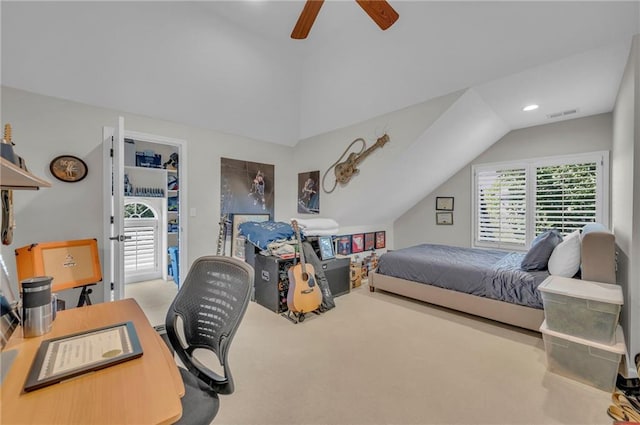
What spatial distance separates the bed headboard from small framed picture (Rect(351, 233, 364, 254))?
9.16 ft

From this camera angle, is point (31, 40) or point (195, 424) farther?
point (31, 40)

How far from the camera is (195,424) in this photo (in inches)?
38.5

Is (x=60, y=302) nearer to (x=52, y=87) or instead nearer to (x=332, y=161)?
(x=52, y=87)

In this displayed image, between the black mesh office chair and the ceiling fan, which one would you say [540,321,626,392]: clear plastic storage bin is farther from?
the ceiling fan

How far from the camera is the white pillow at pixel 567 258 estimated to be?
2.29 metres

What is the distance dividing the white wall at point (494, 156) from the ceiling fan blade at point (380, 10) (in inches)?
123

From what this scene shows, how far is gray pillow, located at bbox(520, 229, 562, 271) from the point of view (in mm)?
2566

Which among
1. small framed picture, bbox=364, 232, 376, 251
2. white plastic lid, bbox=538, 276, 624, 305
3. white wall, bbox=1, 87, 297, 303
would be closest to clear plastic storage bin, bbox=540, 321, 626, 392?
white plastic lid, bbox=538, 276, 624, 305

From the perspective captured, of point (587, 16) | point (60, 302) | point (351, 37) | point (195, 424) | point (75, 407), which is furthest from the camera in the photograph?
point (351, 37)

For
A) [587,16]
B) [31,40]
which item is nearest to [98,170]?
[31,40]

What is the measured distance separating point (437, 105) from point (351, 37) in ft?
3.95

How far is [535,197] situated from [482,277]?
73.8 inches

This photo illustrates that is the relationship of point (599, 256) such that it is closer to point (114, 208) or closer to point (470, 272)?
point (470, 272)

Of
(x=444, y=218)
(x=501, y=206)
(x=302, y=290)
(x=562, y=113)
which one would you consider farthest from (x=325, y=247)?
(x=562, y=113)
